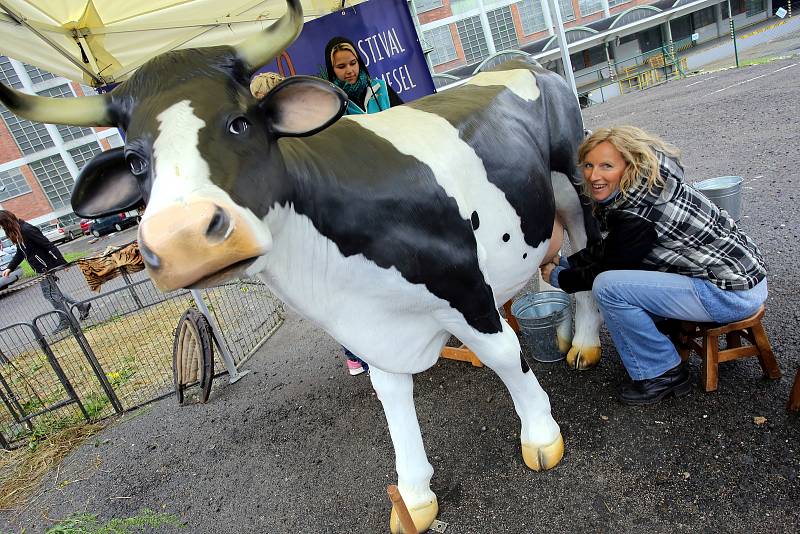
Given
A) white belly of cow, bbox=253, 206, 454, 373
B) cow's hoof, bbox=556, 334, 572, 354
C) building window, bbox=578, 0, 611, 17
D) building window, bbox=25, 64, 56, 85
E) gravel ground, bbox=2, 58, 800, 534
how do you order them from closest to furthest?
white belly of cow, bbox=253, 206, 454, 373 → gravel ground, bbox=2, 58, 800, 534 → cow's hoof, bbox=556, 334, 572, 354 → building window, bbox=25, 64, 56, 85 → building window, bbox=578, 0, 611, 17

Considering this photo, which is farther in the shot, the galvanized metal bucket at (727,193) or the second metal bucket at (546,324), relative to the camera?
the galvanized metal bucket at (727,193)

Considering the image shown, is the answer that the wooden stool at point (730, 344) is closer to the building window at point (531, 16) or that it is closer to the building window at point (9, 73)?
the building window at point (9, 73)

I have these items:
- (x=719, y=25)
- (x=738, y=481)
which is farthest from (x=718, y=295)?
(x=719, y=25)

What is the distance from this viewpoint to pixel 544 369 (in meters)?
3.11

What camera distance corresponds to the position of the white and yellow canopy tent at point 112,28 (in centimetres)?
289

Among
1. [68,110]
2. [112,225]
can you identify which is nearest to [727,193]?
[68,110]

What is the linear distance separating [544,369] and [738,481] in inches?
48.6

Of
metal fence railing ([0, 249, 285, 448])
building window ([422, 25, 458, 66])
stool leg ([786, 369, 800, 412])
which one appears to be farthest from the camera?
building window ([422, 25, 458, 66])

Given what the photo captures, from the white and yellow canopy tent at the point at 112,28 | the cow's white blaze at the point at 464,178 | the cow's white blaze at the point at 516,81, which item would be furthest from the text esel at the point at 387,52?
the cow's white blaze at the point at 464,178

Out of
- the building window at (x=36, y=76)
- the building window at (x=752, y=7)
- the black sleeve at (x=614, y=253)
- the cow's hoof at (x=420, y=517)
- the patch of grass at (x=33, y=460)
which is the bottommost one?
the building window at (x=752, y=7)

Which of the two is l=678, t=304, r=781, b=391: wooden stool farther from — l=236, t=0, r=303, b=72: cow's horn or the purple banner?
the purple banner

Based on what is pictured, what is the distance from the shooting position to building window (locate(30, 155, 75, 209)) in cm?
3056

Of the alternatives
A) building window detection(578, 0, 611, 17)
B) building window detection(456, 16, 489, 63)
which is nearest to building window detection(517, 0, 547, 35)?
building window detection(456, 16, 489, 63)

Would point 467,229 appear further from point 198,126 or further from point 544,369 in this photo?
point 544,369
